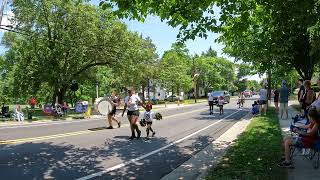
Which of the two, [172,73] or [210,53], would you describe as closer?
[172,73]

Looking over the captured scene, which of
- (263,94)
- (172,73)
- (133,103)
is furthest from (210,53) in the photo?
(133,103)

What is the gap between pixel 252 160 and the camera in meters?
10.3

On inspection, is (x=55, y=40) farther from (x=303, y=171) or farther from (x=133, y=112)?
(x=303, y=171)

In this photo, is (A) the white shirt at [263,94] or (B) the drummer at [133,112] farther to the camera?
(A) the white shirt at [263,94]

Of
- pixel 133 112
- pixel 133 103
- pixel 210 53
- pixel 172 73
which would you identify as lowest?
pixel 133 112

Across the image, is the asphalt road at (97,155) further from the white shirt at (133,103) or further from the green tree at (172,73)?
the green tree at (172,73)

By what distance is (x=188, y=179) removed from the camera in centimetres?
866

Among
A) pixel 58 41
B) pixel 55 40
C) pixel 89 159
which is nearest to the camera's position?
pixel 89 159

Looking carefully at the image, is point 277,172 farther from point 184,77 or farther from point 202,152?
point 184,77

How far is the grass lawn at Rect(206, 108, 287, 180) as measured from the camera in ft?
28.1

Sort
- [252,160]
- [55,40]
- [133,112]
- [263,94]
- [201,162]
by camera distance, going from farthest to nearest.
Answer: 1. [55,40]
2. [263,94]
3. [133,112]
4. [201,162]
5. [252,160]

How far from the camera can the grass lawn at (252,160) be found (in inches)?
337

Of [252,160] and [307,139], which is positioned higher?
[307,139]

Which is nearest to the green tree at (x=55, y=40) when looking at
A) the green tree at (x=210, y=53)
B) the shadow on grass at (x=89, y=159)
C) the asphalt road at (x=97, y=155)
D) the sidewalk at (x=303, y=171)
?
the asphalt road at (x=97, y=155)
